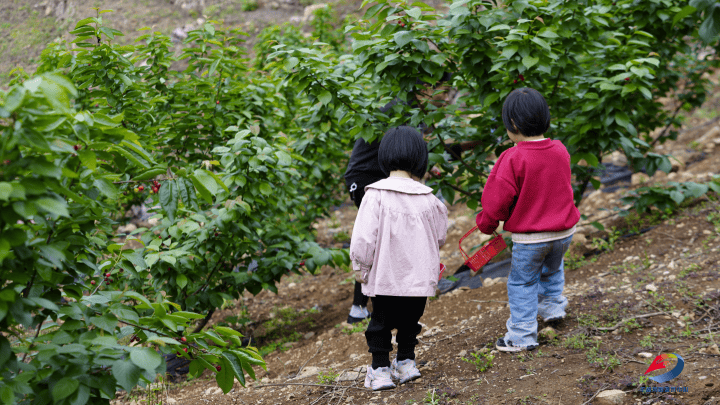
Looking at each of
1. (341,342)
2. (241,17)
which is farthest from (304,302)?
(241,17)

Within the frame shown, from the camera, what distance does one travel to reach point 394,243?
8.54ft

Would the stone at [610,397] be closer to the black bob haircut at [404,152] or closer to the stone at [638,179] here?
the black bob haircut at [404,152]

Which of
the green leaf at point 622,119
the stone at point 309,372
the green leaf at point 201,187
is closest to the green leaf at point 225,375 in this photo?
the green leaf at point 201,187

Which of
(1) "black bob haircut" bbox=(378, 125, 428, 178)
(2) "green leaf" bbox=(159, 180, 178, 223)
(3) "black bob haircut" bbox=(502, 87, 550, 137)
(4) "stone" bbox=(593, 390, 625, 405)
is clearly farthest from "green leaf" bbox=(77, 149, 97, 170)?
(4) "stone" bbox=(593, 390, 625, 405)

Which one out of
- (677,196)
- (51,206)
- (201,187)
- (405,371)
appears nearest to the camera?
(51,206)

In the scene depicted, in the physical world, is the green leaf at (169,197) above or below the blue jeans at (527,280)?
above

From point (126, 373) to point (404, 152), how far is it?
5.42ft

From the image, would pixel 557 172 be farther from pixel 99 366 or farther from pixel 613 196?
pixel 613 196

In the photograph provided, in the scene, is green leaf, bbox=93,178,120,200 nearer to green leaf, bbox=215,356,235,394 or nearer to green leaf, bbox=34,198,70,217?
green leaf, bbox=34,198,70,217

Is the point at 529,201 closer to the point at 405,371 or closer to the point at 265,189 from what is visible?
the point at 405,371

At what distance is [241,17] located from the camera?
1155cm

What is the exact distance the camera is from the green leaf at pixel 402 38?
3072 mm

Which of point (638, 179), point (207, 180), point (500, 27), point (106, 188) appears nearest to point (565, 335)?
point (500, 27)

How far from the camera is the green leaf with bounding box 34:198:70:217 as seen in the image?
1398 mm
